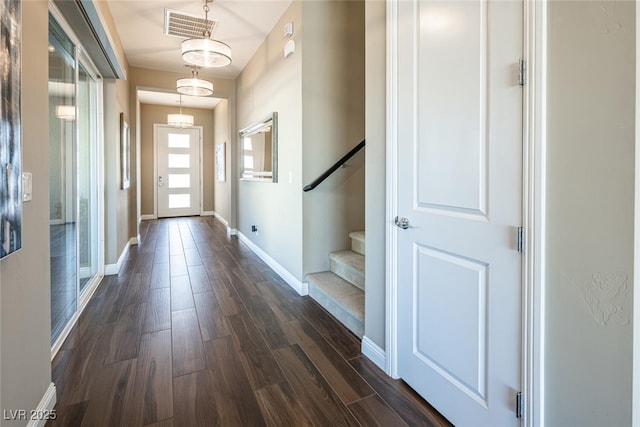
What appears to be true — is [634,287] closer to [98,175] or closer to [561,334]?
[561,334]

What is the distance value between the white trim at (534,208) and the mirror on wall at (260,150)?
289 cm

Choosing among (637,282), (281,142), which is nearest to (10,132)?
(637,282)

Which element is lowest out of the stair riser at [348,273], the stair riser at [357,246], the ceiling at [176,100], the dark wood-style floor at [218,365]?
the dark wood-style floor at [218,365]

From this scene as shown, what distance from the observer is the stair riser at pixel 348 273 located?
9.20ft

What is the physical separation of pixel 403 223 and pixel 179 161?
8294 mm

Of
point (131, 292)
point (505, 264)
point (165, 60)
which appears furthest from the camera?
point (165, 60)

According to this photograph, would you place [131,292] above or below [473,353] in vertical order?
below

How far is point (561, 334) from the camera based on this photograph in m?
1.08

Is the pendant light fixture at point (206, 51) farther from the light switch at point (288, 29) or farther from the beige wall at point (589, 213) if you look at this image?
the beige wall at point (589, 213)

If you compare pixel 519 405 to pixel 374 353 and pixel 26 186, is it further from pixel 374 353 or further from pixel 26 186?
pixel 26 186

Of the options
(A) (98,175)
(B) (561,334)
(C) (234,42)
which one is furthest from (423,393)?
(C) (234,42)

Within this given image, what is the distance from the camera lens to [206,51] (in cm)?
276

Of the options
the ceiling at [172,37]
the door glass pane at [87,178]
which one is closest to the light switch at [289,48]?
the ceiling at [172,37]

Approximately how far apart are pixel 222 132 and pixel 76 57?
486 centimetres
